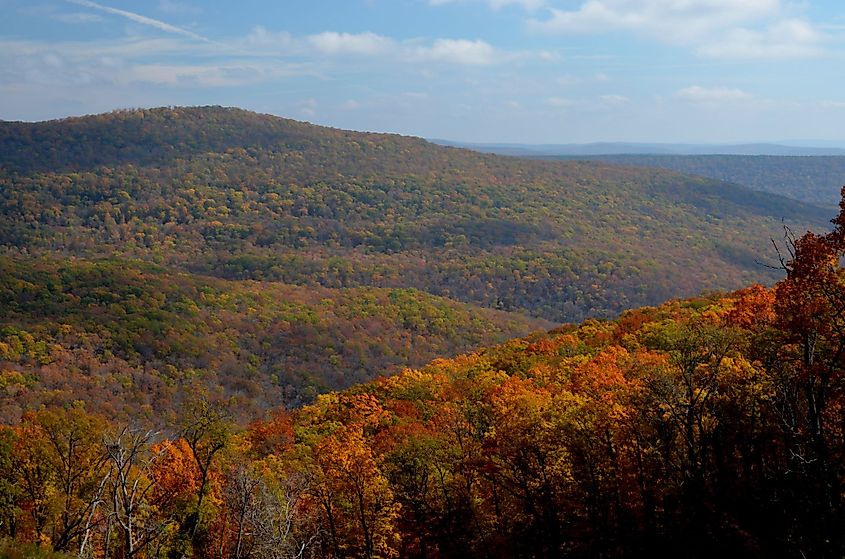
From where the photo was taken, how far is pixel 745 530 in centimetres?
2520

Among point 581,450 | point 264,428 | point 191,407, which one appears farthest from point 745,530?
point 264,428

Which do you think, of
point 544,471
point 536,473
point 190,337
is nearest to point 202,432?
point 536,473

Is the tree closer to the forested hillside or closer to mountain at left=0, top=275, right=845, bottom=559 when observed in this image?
mountain at left=0, top=275, right=845, bottom=559

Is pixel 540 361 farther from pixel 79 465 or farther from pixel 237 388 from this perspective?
pixel 237 388

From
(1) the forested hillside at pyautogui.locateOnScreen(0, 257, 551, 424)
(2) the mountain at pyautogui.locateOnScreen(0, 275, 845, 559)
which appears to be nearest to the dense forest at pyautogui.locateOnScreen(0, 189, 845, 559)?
(2) the mountain at pyautogui.locateOnScreen(0, 275, 845, 559)

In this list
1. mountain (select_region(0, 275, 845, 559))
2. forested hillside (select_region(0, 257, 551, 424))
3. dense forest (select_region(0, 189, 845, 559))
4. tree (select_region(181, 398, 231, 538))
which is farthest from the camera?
forested hillside (select_region(0, 257, 551, 424))

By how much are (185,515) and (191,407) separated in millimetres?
5955

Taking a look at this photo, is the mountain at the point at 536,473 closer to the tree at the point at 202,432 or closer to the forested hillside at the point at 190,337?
the tree at the point at 202,432

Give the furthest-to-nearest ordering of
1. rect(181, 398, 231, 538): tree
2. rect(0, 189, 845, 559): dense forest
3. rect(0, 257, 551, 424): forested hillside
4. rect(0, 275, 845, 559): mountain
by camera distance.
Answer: rect(0, 257, 551, 424): forested hillside, rect(181, 398, 231, 538): tree, rect(0, 275, 845, 559): mountain, rect(0, 189, 845, 559): dense forest

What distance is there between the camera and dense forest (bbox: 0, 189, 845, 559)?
2389cm

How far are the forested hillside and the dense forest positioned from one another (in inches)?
1923

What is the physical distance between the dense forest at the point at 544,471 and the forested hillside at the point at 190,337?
Answer: 1923 inches

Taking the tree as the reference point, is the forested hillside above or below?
below

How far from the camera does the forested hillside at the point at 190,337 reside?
93812 millimetres
